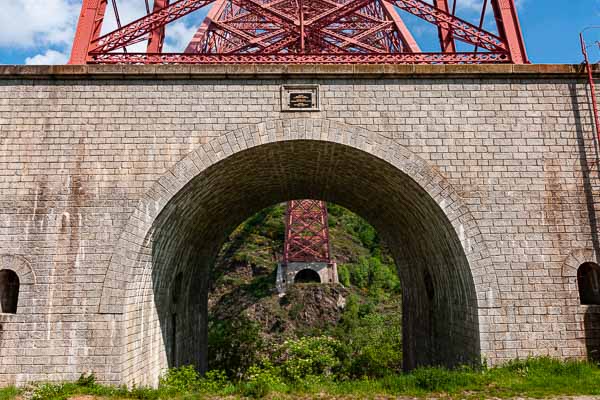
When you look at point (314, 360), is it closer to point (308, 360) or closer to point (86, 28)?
point (308, 360)

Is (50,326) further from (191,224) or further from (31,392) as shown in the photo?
(191,224)

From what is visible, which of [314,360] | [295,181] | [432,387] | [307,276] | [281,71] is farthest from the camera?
[307,276]

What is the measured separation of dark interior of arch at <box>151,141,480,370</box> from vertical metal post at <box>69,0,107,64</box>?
350cm

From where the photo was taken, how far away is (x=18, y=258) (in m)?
7.86

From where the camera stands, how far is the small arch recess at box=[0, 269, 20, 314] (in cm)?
802

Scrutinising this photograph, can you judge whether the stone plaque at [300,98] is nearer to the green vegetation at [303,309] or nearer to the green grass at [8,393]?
the green vegetation at [303,309]

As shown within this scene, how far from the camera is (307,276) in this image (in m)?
41.1

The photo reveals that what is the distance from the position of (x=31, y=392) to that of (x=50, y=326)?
3.36 ft

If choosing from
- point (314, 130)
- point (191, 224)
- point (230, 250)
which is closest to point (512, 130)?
point (314, 130)

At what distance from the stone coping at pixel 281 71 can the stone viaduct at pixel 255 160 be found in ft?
0.09

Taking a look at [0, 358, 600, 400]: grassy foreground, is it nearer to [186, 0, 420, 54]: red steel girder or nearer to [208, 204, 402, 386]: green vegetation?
[208, 204, 402, 386]: green vegetation

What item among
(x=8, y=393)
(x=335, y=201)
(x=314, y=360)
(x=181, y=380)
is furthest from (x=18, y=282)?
(x=335, y=201)

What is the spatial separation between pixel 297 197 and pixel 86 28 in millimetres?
7146

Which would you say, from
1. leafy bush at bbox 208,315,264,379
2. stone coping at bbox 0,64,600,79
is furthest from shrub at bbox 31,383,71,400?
leafy bush at bbox 208,315,264,379
